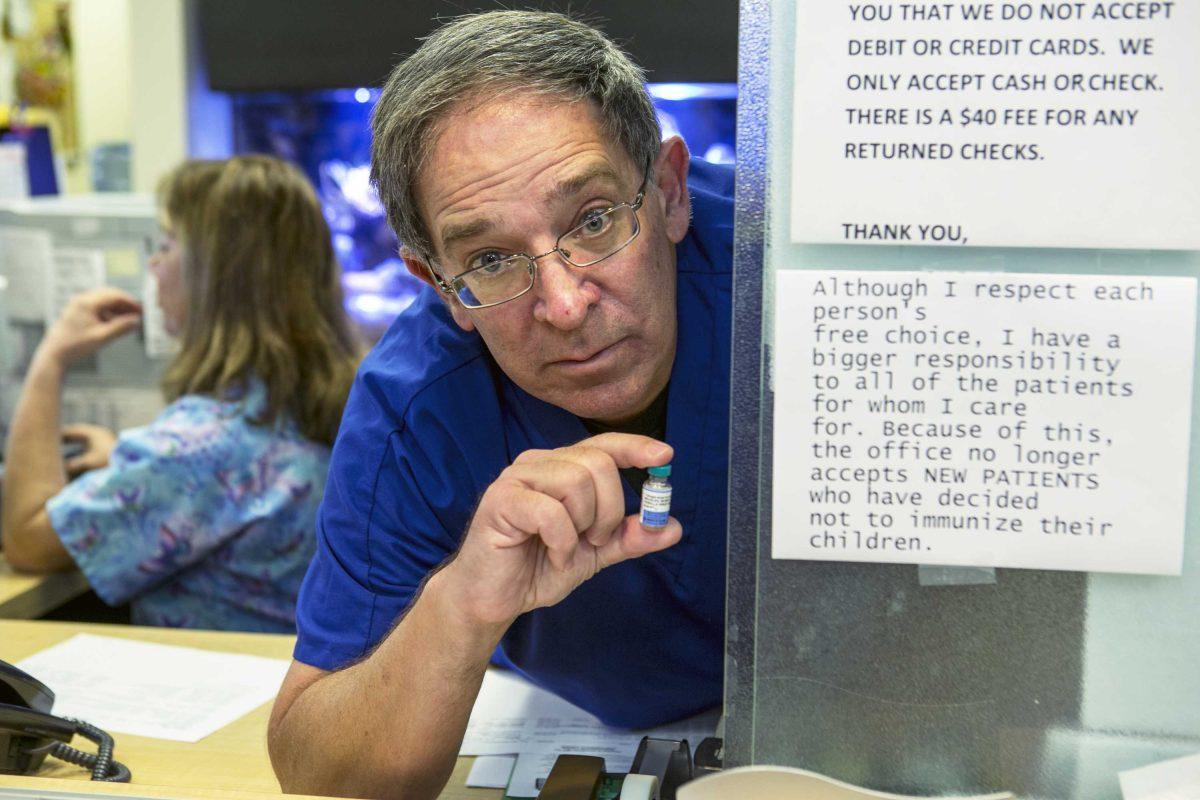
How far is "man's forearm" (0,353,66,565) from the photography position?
79.7 inches

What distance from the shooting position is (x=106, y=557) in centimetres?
196

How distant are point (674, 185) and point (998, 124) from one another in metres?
0.51

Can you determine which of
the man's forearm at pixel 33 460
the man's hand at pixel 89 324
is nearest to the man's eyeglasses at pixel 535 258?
the man's forearm at pixel 33 460

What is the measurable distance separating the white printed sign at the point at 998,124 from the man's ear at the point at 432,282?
0.47 meters

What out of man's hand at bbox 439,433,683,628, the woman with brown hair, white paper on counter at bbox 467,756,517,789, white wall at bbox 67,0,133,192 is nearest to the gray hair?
man's hand at bbox 439,433,683,628

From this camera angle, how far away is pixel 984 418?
2.26ft

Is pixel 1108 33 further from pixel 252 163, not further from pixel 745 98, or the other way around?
pixel 252 163

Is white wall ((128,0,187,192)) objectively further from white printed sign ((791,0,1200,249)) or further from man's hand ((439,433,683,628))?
white printed sign ((791,0,1200,249))

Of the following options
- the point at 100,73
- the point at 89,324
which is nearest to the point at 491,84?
the point at 89,324

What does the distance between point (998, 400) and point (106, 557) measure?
167 centimetres

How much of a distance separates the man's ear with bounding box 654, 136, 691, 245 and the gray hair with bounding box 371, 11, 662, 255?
3 cm

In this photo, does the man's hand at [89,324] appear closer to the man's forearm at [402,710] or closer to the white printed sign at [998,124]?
A: the man's forearm at [402,710]

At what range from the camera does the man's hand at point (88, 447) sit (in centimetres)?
238

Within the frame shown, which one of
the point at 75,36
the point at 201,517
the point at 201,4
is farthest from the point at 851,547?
the point at 75,36
